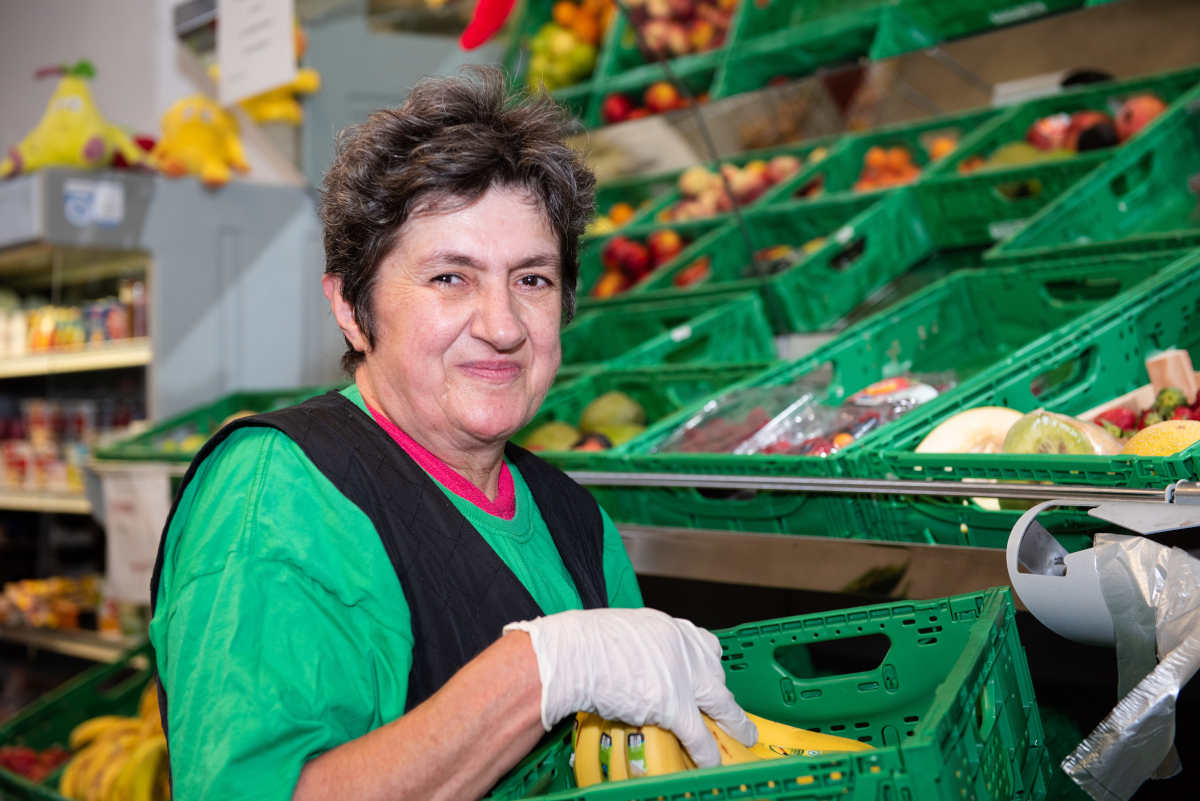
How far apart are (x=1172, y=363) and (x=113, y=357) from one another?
3946 mm

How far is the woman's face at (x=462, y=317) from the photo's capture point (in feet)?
4.50

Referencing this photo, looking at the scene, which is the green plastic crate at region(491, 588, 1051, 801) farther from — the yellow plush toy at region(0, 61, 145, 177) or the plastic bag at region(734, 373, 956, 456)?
the yellow plush toy at region(0, 61, 145, 177)

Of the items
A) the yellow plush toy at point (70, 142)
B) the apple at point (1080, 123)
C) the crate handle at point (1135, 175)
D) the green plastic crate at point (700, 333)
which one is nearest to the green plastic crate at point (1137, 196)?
the crate handle at point (1135, 175)

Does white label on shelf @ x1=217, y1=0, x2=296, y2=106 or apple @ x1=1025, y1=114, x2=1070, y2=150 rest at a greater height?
white label on shelf @ x1=217, y1=0, x2=296, y2=106

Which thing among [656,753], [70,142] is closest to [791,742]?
[656,753]

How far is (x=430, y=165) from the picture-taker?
136 centimetres

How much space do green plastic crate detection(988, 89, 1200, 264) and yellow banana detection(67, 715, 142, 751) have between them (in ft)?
8.90

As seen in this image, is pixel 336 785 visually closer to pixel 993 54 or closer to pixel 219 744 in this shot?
pixel 219 744

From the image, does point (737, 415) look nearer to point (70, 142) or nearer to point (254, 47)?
point (254, 47)

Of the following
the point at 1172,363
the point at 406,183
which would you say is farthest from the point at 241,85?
the point at 1172,363

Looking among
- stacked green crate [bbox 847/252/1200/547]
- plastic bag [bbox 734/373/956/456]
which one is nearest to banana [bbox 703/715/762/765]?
stacked green crate [bbox 847/252/1200/547]

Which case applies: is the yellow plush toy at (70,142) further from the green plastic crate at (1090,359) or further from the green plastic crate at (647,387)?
the green plastic crate at (1090,359)

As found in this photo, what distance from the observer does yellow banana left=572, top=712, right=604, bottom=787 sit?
1226mm

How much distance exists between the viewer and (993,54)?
380 centimetres
